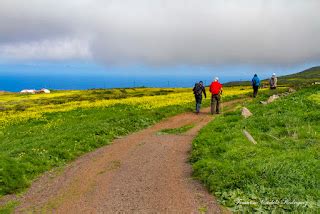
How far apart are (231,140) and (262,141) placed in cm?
164

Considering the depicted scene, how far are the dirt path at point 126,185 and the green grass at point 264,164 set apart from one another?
819mm

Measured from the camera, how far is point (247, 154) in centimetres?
1939

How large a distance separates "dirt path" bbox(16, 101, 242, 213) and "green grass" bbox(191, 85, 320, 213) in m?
0.82

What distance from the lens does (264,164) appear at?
1727 centimetres

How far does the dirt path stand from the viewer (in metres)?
15.2

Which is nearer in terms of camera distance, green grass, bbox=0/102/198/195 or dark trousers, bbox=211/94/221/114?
green grass, bbox=0/102/198/195

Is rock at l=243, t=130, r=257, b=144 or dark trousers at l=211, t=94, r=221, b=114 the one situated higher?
dark trousers at l=211, t=94, r=221, b=114

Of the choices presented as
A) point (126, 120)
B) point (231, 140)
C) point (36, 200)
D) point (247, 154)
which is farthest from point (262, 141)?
point (126, 120)

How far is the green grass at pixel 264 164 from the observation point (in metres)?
14.5

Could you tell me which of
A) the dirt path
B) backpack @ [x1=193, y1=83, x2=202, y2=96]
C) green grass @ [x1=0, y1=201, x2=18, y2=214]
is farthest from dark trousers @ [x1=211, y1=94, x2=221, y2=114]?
green grass @ [x1=0, y1=201, x2=18, y2=214]

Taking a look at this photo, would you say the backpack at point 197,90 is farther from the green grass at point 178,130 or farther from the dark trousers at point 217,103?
the green grass at point 178,130

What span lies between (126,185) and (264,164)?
5.77 meters

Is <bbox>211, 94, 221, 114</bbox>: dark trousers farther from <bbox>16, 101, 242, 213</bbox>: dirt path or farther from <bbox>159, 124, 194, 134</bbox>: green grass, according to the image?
<bbox>16, 101, 242, 213</bbox>: dirt path

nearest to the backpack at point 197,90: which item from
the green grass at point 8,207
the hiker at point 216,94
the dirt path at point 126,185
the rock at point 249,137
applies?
the hiker at point 216,94
